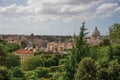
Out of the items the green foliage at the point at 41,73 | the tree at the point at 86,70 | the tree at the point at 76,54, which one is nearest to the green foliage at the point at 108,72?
the tree at the point at 86,70

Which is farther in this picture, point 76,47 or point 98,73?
point 76,47

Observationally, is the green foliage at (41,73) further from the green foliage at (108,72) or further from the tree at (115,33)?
the tree at (115,33)

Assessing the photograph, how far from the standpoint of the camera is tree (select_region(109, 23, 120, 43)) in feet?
224

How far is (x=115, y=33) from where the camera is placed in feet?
228

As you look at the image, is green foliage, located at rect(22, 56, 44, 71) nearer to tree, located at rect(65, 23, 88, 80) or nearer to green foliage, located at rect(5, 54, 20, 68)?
green foliage, located at rect(5, 54, 20, 68)

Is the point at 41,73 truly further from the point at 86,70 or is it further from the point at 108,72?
the point at 86,70

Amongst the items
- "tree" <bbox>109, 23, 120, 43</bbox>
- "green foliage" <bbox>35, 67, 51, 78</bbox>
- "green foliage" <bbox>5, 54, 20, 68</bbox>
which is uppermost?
"tree" <bbox>109, 23, 120, 43</bbox>

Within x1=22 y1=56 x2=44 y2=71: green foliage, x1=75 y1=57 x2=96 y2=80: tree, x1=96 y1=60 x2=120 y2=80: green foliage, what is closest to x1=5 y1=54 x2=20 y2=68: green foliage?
x1=22 y1=56 x2=44 y2=71: green foliage

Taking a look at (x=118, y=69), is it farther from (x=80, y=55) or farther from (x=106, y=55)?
(x=106, y=55)

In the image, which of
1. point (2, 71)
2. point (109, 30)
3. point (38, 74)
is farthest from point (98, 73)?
point (109, 30)

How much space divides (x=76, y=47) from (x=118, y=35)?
118ft

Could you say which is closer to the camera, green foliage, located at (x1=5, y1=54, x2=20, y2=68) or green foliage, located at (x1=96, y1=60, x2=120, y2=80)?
green foliage, located at (x1=96, y1=60, x2=120, y2=80)

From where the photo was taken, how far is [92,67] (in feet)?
86.9

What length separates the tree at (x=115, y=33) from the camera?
6828 centimetres
